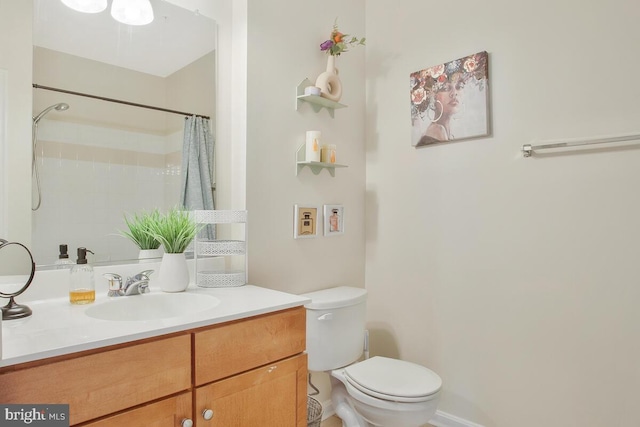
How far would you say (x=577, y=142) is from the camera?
1577mm

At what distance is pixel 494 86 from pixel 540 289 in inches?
38.6

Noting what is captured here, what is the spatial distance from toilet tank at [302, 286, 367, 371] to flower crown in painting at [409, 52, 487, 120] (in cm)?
107

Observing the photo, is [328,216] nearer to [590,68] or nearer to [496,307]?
[496,307]

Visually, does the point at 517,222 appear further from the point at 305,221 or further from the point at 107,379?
the point at 107,379

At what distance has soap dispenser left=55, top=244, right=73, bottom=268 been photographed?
130cm

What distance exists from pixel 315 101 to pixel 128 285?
1239 mm

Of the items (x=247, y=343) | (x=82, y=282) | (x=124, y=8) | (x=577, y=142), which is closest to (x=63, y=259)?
(x=82, y=282)

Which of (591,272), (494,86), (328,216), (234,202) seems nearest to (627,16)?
(494,86)

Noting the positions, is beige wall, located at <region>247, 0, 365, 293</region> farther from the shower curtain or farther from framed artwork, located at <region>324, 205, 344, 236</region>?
the shower curtain

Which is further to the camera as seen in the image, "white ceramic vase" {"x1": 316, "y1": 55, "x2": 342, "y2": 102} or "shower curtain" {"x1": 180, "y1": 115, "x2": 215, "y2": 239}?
"white ceramic vase" {"x1": 316, "y1": 55, "x2": 342, "y2": 102}

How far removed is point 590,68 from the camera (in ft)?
5.23

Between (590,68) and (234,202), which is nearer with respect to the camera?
(590,68)

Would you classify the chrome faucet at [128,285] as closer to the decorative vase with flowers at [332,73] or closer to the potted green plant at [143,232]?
the potted green plant at [143,232]
